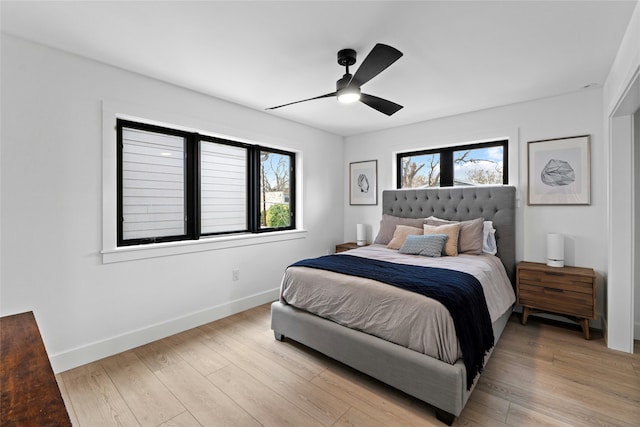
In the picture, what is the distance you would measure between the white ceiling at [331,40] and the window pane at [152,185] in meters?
0.63

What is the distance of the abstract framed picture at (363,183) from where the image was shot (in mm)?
4785

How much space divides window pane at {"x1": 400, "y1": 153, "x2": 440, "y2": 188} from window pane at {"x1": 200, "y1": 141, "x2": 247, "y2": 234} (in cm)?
241

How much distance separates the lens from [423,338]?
1916 mm

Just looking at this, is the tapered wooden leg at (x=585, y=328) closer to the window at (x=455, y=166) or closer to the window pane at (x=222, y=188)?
the window at (x=455, y=166)

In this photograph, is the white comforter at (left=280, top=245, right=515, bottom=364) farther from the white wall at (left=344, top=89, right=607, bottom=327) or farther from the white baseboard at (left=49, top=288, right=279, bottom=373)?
the white baseboard at (left=49, top=288, right=279, bottom=373)

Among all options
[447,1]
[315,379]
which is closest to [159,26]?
[447,1]

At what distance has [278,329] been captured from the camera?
2824 millimetres

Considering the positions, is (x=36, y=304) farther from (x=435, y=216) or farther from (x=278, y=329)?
(x=435, y=216)

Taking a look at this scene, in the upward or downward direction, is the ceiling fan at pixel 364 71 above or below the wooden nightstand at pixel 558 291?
above

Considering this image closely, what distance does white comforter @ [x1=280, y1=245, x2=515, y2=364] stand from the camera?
1879mm

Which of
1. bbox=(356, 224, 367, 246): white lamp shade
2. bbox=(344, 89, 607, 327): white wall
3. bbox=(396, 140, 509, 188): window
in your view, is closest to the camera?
bbox=(344, 89, 607, 327): white wall

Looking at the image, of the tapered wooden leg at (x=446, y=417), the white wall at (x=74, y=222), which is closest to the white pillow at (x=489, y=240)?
the tapered wooden leg at (x=446, y=417)

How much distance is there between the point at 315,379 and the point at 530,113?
363cm

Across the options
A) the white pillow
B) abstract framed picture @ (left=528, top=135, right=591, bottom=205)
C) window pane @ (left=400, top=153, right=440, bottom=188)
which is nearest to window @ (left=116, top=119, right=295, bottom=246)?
window pane @ (left=400, top=153, right=440, bottom=188)
